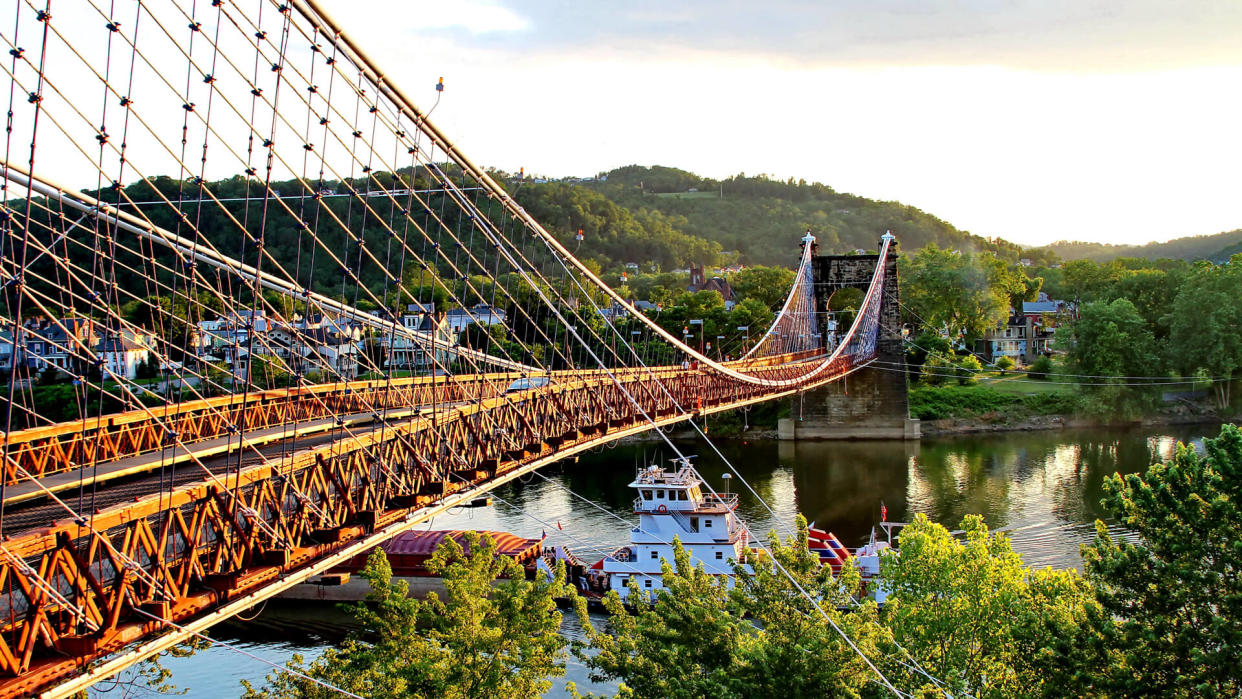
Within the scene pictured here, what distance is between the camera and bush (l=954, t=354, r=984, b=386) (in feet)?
229

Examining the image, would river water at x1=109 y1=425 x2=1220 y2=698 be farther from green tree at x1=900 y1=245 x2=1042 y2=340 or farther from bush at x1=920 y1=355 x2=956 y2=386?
green tree at x1=900 y1=245 x2=1042 y2=340

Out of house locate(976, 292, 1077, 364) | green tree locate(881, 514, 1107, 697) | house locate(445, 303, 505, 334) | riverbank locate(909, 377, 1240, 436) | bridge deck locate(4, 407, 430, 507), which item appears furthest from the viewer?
house locate(976, 292, 1077, 364)

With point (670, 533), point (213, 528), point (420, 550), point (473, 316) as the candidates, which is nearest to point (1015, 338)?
point (670, 533)

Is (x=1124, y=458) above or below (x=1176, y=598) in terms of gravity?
below

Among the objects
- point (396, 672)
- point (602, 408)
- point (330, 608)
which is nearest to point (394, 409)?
point (602, 408)

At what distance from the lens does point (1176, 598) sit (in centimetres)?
1402

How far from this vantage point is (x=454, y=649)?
16.7m

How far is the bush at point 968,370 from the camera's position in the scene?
69.7 meters

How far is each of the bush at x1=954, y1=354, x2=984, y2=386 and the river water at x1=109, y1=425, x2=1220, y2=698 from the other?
10.5 metres

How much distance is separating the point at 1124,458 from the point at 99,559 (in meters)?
47.9

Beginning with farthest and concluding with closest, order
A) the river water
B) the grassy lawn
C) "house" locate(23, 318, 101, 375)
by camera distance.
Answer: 1. the grassy lawn
2. the river water
3. "house" locate(23, 318, 101, 375)

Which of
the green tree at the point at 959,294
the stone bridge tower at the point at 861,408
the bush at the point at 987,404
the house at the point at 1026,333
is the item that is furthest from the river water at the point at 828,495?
the house at the point at 1026,333

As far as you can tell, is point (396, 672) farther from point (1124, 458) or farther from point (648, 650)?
point (1124, 458)

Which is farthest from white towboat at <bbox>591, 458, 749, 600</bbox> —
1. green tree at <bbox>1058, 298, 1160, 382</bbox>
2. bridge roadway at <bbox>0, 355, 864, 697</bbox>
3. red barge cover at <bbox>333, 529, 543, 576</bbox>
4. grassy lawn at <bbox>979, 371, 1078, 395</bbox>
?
green tree at <bbox>1058, 298, 1160, 382</bbox>
